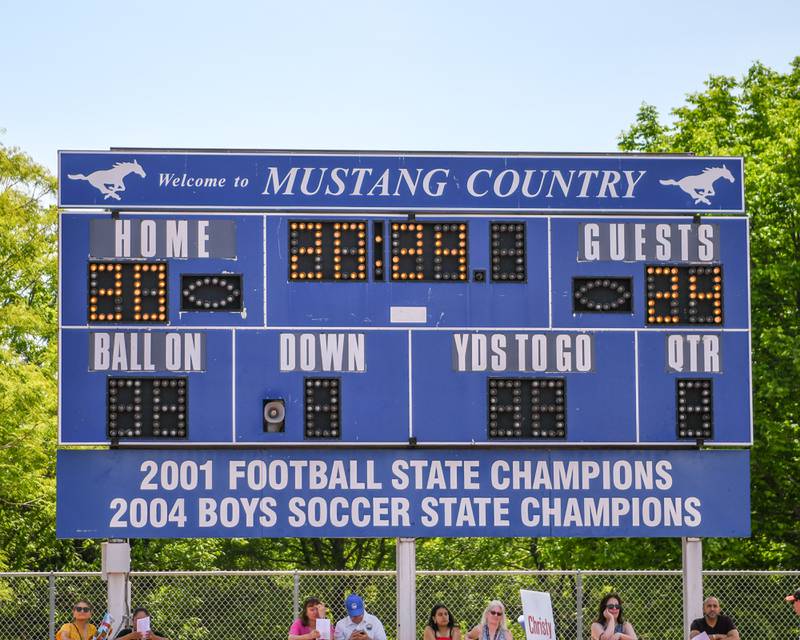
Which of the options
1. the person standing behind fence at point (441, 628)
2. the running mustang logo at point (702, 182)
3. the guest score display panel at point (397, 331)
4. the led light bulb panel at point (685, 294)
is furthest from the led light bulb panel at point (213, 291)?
the running mustang logo at point (702, 182)

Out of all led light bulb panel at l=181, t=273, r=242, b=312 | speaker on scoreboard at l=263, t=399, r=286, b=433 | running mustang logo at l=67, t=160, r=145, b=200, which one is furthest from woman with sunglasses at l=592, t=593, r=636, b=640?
running mustang logo at l=67, t=160, r=145, b=200

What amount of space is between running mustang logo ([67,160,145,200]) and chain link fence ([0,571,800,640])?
7.67 meters

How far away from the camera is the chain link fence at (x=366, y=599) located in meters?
23.5

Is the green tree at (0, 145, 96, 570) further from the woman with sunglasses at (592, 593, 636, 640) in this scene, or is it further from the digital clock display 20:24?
the woman with sunglasses at (592, 593, 636, 640)

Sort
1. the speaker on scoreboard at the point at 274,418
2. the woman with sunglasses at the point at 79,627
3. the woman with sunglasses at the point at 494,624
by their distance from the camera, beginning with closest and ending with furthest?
the woman with sunglasses at the point at 494,624, the woman with sunglasses at the point at 79,627, the speaker on scoreboard at the point at 274,418

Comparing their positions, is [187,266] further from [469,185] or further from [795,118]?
[795,118]

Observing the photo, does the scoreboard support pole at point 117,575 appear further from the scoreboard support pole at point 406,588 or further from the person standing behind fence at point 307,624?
the scoreboard support pole at point 406,588

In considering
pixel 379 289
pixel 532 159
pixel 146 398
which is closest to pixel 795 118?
pixel 532 159

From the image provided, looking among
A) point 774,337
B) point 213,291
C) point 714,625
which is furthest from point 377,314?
point 774,337

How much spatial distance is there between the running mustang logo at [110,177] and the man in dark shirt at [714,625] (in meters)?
7.74

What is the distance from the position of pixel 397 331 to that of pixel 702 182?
3.92 metres

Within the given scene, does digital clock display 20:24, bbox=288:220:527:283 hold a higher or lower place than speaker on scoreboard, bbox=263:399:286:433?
higher

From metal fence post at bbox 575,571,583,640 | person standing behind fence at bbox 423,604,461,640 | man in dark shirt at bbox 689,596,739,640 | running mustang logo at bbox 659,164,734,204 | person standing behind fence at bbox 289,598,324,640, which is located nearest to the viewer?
person standing behind fence at bbox 423,604,461,640

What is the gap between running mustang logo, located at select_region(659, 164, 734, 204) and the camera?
56.2 ft
